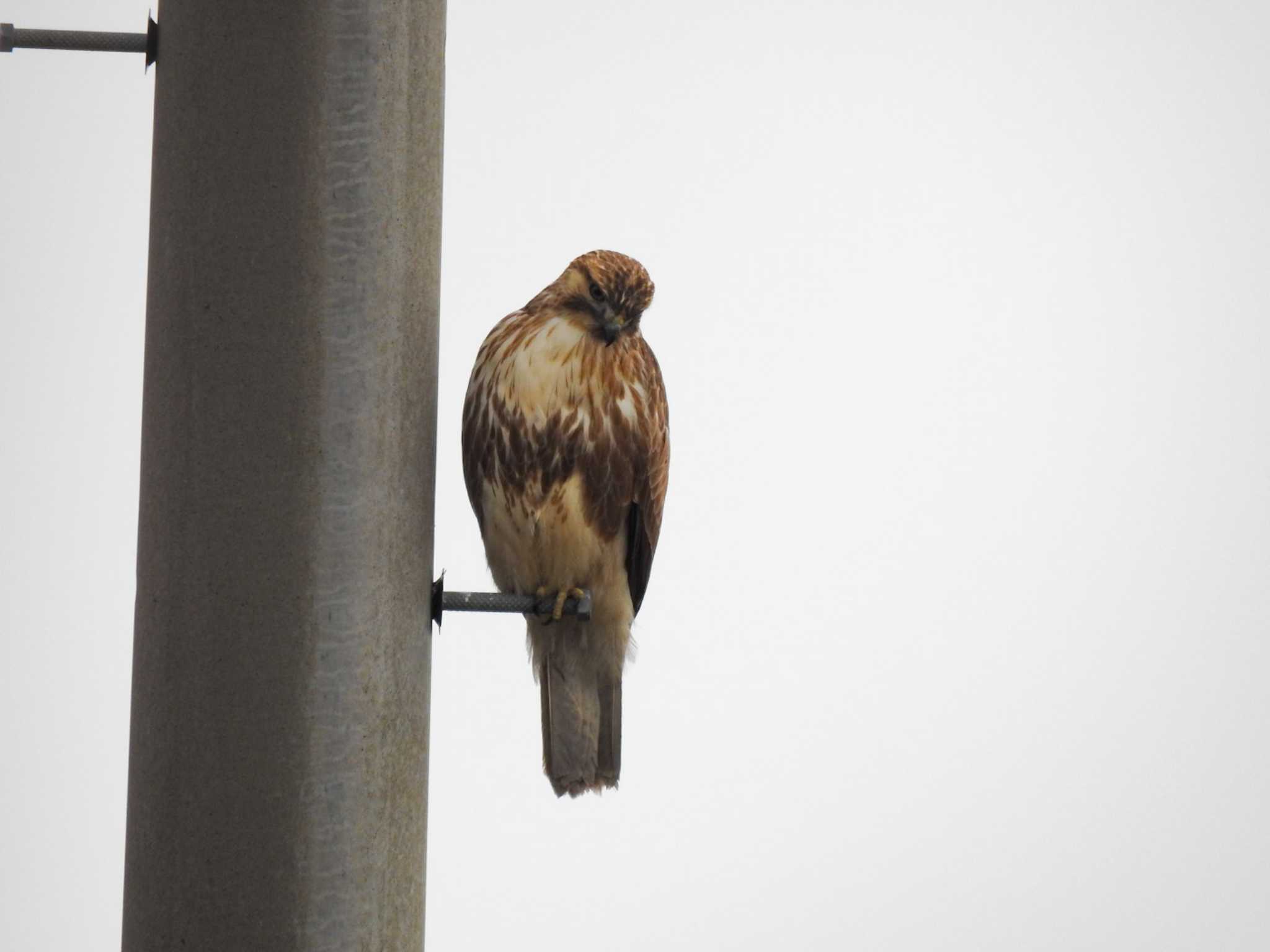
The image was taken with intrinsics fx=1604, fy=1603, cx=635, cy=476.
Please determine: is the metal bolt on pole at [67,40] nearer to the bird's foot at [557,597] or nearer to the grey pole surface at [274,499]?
the grey pole surface at [274,499]

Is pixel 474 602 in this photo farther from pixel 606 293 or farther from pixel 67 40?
pixel 67 40

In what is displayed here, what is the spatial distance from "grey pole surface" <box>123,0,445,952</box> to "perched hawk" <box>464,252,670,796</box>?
559 mm

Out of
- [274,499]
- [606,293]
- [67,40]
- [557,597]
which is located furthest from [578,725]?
[67,40]

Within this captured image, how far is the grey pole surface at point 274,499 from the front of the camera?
2.07m

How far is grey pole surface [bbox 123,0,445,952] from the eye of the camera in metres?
2.07

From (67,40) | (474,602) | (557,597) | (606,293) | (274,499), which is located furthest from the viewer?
(557,597)

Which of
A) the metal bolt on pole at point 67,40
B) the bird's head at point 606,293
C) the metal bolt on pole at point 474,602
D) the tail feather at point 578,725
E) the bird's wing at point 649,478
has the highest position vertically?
the metal bolt on pole at point 67,40

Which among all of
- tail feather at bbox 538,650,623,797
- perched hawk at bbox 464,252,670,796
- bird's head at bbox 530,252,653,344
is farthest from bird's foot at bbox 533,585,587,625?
bird's head at bbox 530,252,653,344

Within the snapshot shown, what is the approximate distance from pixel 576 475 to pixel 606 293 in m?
0.32

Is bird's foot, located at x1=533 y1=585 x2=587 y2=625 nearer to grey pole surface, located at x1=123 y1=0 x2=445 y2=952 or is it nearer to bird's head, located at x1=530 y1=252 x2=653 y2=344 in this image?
bird's head, located at x1=530 y1=252 x2=653 y2=344

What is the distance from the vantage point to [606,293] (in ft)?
9.14

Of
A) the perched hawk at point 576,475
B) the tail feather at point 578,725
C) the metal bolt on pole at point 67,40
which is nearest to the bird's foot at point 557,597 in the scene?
the perched hawk at point 576,475

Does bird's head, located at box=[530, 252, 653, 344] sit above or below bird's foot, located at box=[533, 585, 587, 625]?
above

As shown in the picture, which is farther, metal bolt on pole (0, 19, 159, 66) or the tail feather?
the tail feather
